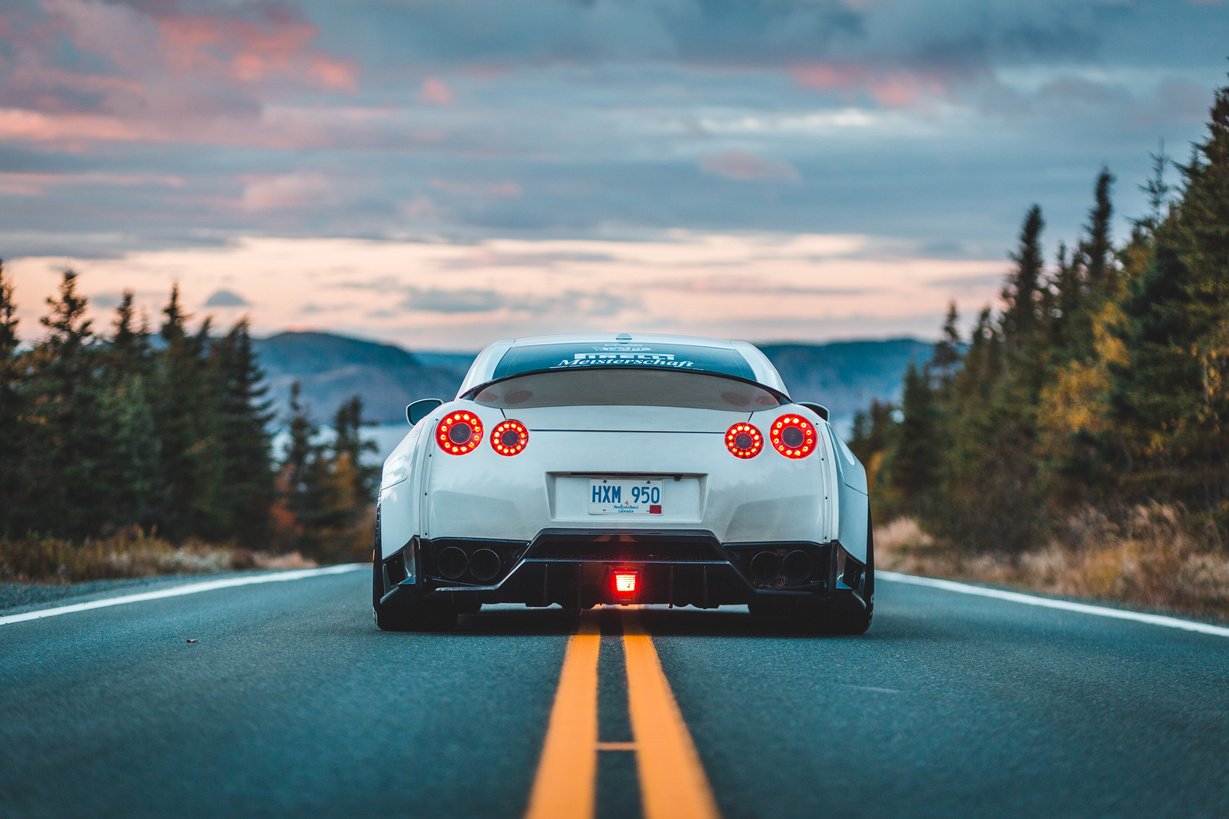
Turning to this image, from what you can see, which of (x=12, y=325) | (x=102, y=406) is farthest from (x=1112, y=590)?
(x=102, y=406)

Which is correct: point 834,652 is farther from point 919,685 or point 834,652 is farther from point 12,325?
point 12,325

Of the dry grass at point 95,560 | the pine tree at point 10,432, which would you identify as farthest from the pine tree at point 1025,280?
the dry grass at point 95,560

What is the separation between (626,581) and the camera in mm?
7438

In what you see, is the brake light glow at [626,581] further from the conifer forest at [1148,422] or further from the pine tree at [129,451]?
the pine tree at [129,451]

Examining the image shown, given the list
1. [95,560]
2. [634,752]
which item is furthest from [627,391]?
[95,560]

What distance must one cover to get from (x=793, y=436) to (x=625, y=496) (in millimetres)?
966

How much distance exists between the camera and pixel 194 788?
3.92 m

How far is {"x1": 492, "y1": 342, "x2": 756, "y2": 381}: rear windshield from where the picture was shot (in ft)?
25.9

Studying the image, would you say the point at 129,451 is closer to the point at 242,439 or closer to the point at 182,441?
the point at 182,441

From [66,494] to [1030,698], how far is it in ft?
196

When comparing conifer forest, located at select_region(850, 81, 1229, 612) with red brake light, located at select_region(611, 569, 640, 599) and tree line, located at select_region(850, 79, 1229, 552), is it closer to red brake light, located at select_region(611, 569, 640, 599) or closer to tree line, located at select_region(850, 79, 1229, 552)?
tree line, located at select_region(850, 79, 1229, 552)

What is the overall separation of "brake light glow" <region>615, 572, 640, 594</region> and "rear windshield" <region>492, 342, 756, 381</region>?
1.16 meters

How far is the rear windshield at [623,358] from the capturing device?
7.91m

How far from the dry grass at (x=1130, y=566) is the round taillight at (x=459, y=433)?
6.45m
